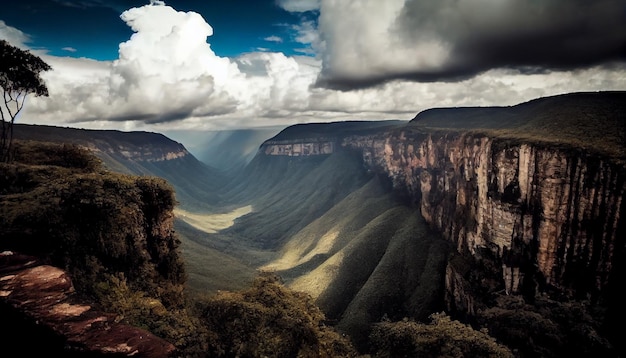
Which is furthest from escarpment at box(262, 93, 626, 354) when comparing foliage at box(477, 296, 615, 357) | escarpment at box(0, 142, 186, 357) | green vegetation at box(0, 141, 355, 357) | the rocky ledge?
the rocky ledge

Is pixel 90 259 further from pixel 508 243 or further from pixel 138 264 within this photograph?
pixel 508 243

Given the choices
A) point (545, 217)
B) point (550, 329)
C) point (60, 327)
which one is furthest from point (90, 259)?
point (545, 217)

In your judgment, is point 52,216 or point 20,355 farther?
point 52,216

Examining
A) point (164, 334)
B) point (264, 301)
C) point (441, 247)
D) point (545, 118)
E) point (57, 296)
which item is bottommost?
point (441, 247)

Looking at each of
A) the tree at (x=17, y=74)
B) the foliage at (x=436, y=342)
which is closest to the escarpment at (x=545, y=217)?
the foliage at (x=436, y=342)

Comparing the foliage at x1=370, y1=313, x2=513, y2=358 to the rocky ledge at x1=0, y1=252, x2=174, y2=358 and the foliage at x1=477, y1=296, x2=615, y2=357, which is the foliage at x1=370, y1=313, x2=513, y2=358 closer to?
the foliage at x1=477, y1=296, x2=615, y2=357

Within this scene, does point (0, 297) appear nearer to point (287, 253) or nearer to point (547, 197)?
point (547, 197)

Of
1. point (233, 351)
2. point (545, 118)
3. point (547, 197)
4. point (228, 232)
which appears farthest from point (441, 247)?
point (228, 232)
